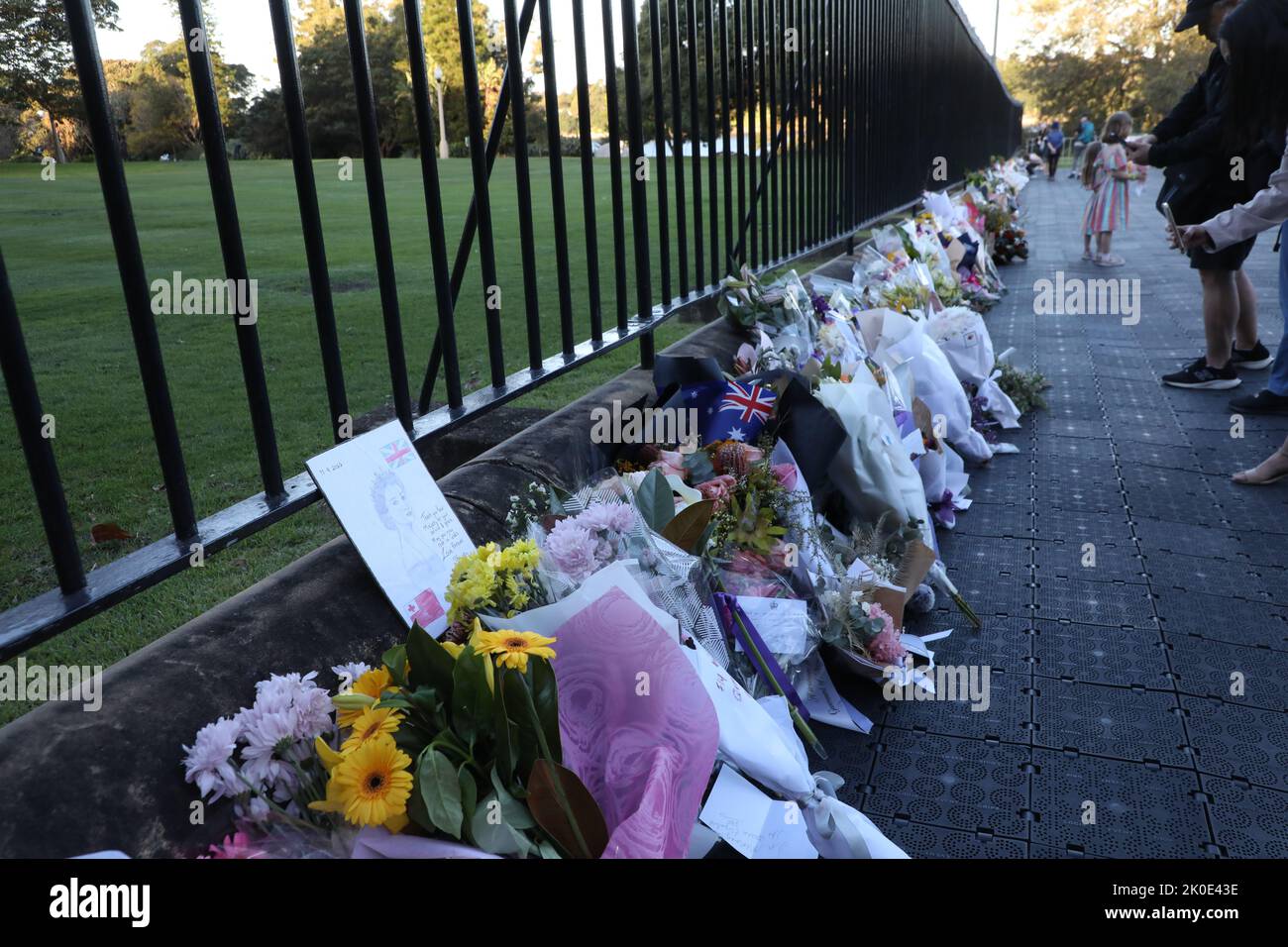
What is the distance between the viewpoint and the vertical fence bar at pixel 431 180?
236 centimetres

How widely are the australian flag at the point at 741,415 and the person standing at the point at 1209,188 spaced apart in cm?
383

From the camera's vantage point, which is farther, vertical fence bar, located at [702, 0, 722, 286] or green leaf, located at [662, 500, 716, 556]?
vertical fence bar, located at [702, 0, 722, 286]

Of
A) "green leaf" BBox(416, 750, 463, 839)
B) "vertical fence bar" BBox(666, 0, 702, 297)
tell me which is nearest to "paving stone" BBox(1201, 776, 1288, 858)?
"green leaf" BBox(416, 750, 463, 839)

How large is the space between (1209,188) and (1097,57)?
2481 inches

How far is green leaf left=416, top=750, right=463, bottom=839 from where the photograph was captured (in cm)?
145

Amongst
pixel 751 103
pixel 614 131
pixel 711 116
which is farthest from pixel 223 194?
pixel 751 103

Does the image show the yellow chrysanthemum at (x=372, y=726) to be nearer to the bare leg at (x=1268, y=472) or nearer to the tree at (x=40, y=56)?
the tree at (x=40, y=56)

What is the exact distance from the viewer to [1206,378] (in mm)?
5867

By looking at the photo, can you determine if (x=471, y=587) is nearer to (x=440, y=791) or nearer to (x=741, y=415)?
(x=440, y=791)

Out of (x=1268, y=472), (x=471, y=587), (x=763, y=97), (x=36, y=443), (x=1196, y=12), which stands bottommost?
(x=1268, y=472)

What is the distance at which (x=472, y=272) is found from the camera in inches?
414

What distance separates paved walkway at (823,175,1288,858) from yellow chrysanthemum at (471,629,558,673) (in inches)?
40.5

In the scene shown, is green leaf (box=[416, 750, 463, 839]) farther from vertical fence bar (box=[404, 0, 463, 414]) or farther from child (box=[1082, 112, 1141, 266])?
child (box=[1082, 112, 1141, 266])

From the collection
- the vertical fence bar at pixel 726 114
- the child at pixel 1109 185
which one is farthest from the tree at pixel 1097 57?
the vertical fence bar at pixel 726 114
